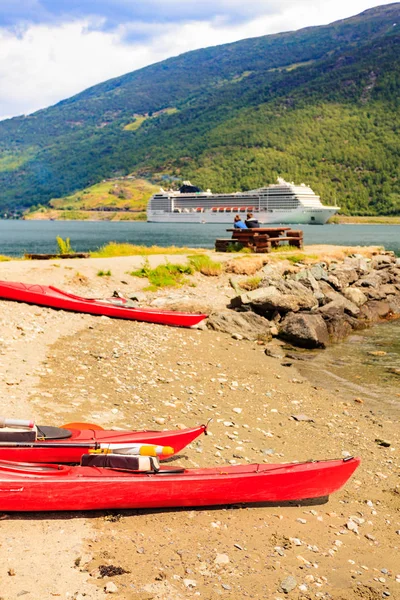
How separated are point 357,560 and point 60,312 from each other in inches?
403

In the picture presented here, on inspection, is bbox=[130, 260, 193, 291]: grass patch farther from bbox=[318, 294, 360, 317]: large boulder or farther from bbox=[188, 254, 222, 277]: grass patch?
bbox=[318, 294, 360, 317]: large boulder

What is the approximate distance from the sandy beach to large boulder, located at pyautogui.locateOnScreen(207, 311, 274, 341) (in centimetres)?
44

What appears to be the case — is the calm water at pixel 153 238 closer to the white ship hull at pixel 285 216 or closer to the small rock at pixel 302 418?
the small rock at pixel 302 418

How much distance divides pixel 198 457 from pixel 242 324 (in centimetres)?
851

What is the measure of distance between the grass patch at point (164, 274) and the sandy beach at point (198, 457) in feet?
15.6

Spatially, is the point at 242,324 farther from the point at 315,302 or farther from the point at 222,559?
the point at 222,559

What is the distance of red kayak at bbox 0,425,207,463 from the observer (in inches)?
247

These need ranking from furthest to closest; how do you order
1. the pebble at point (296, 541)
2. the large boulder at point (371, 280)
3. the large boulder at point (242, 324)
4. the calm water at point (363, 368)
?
1. the large boulder at point (371, 280)
2. the large boulder at point (242, 324)
3. the calm water at point (363, 368)
4. the pebble at point (296, 541)

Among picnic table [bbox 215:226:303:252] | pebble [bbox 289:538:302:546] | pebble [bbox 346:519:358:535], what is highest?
picnic table [bbox 215:226:303:252]

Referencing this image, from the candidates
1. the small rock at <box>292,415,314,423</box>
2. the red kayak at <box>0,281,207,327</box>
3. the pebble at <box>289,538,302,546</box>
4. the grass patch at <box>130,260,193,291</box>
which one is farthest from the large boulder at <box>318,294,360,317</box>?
the pebble at <box>289,538,302,546</box>

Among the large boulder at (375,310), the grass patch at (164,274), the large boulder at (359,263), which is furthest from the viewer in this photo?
the large boulder at (359,263)

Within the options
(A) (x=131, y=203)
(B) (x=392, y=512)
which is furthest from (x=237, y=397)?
(A) (x=131, y=203)

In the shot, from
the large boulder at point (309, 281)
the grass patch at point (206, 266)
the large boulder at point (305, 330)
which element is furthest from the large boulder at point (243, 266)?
the large boulder at point (305, 330)

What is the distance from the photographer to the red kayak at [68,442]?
6.27 meters
